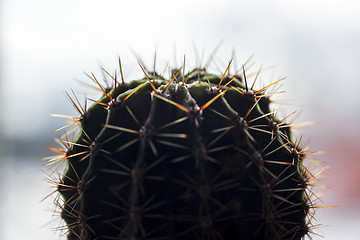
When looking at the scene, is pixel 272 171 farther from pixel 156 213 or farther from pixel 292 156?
pixel 156 213

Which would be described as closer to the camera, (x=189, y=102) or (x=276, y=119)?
(x=189, y=102)

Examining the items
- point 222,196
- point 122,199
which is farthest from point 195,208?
point 122,199

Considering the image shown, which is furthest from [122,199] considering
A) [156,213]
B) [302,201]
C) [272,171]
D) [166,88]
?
[302,201]

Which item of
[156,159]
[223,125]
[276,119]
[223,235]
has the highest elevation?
[276,119]

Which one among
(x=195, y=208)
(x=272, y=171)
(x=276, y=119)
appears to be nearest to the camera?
(x=195, y=208)

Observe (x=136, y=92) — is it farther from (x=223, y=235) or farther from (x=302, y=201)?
Result: (x=302, y=201)

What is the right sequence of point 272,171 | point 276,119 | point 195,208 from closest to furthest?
point 195,208
point 272,171
point 276,119

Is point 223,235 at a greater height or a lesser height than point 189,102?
lesser
